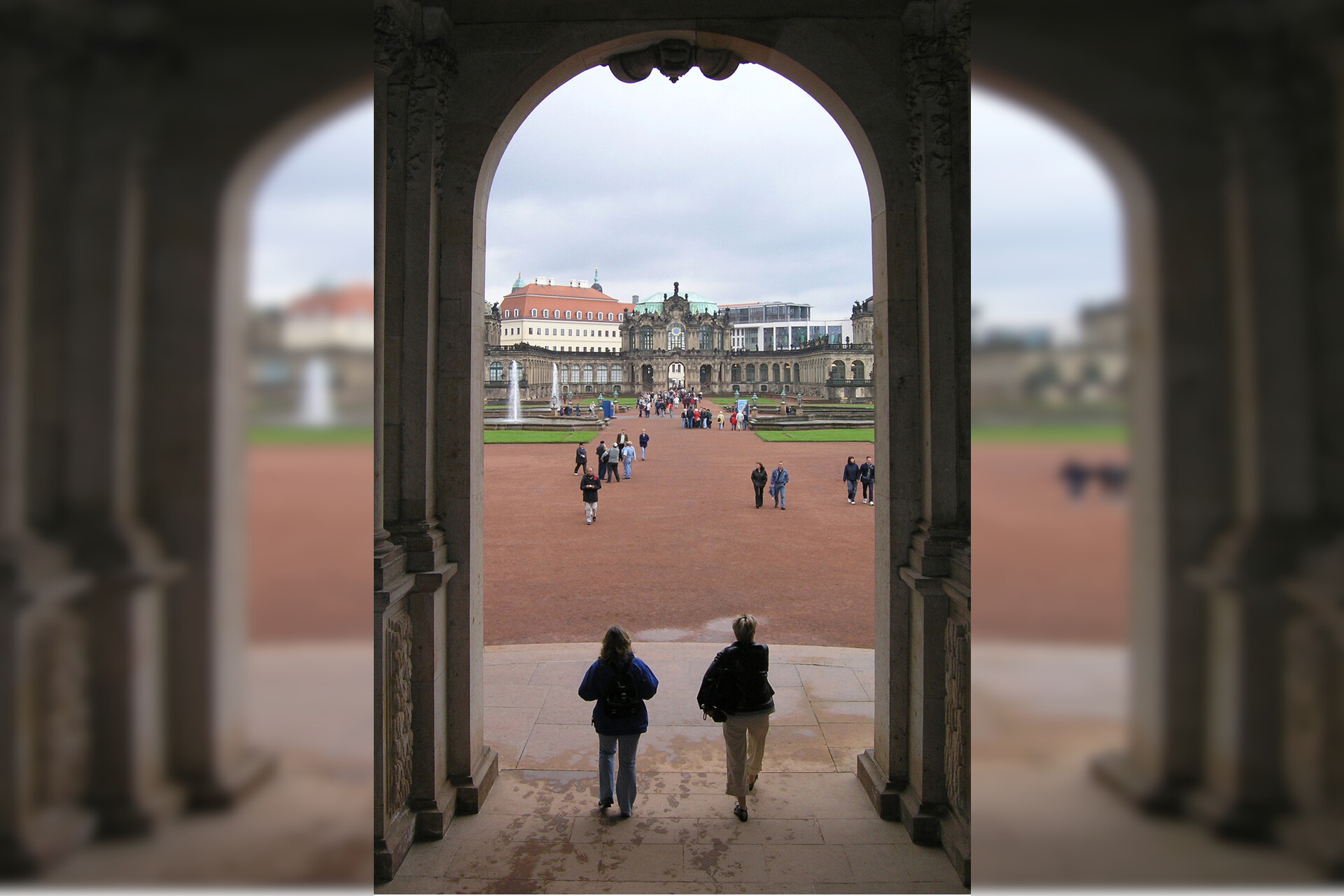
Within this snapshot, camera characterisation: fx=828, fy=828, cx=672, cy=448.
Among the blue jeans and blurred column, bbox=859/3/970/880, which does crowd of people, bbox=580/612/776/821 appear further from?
blurred column, bbox=859/3/970/880

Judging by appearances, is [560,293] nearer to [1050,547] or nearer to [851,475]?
[851,475]

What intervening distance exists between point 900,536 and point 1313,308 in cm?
565

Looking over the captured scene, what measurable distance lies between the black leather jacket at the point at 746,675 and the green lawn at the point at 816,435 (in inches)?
1390

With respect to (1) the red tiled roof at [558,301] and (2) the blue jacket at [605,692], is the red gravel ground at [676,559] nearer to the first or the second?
(2) the blue jacket at [605,692]

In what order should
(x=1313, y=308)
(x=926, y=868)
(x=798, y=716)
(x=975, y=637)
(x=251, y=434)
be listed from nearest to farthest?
1. (x=1313, y=308)
2. (x=251, y=434)
3. (x=975, y=637)
4. (x=926, y=868)
5. (x=798, y=716)

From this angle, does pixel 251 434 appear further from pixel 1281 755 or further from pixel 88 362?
pixel 1281 755

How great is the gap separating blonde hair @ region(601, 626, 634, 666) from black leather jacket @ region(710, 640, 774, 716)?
0.67 m

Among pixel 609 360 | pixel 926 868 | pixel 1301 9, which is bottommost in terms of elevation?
pixel 926 868

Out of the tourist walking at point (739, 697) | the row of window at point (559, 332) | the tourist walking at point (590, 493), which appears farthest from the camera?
the row of window at point (559, 332)

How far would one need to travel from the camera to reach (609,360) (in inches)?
4299

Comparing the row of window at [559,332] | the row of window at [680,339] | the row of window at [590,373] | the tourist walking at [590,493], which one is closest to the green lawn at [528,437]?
the tourist walking at [590,493]

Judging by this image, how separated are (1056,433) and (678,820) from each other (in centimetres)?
584

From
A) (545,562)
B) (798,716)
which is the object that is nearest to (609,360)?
(545,562)

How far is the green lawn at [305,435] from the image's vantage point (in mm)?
859
